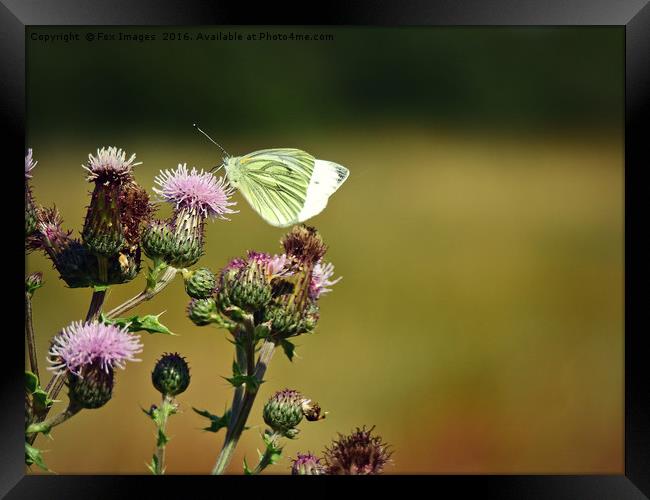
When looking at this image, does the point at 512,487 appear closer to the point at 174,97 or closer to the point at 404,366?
the point at 404,366

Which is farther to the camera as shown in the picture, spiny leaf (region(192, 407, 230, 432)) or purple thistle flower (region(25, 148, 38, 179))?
purple thistle flower (region(25, 148, 38, 179))

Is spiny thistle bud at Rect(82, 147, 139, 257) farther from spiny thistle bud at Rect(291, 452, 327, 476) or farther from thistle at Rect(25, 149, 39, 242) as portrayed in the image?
spiny thistle bud at Rect(291, 452, 327, 476)

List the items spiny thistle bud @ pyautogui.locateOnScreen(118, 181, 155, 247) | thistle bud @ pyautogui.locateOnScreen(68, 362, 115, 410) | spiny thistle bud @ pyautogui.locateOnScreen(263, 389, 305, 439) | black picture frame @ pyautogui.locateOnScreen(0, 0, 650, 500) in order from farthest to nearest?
black picture frame @ pyautogui.locateOnScreen(0, 0, 650, 500), spiny thistle bud @ pyautogui.locateOnScreen(118, 181, 155, 247), spiny thistle bud @ pyautogui.locateOnScreen(263, 389, 305, 439), thistle bud @ pyautogui.locateOnScreen(68, 362, 115, 410)

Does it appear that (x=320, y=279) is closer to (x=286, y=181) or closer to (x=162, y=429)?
(x=286, y=181)

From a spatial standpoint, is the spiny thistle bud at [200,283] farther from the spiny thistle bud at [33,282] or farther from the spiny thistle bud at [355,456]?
the spiny thistle bud at [355,456]

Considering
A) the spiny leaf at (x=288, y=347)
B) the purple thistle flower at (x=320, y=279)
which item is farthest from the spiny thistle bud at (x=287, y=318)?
the purple thistle flower at (x=320, y=279)

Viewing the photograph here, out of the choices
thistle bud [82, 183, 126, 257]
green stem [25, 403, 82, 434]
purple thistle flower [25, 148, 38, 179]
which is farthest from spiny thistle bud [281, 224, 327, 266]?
purple thistle flower [25, 148, 38, 179]

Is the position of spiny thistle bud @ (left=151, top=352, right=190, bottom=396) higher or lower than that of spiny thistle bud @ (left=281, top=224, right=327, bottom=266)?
lower
